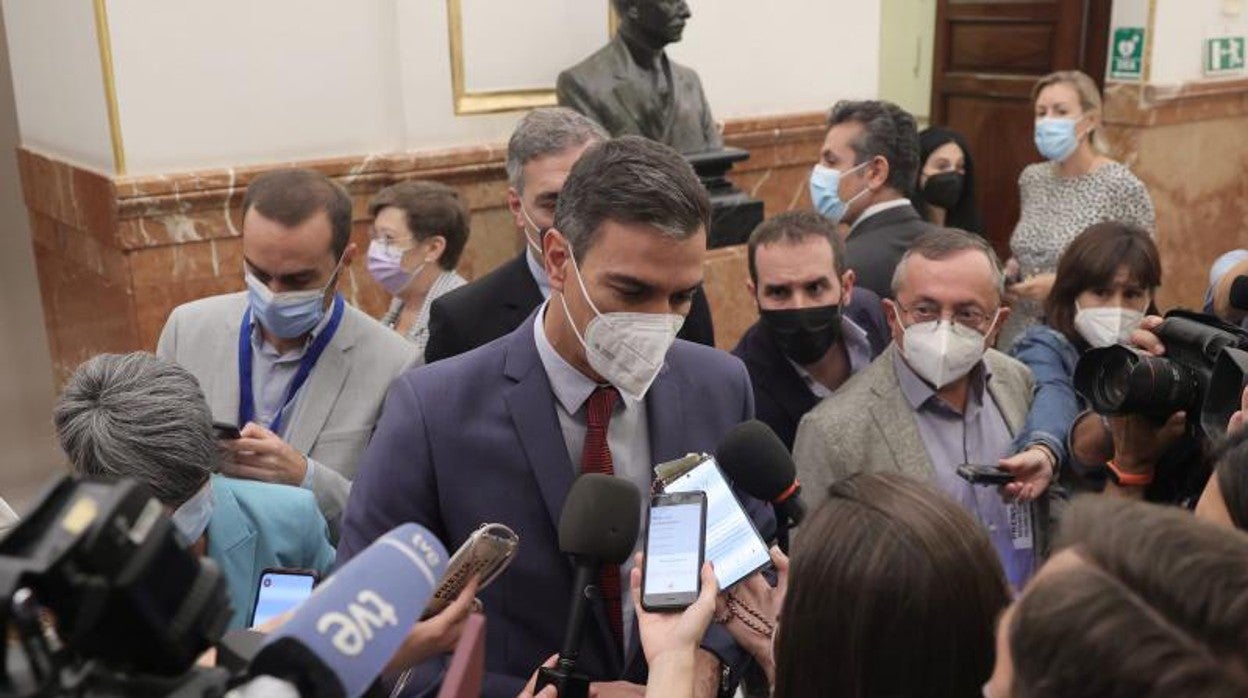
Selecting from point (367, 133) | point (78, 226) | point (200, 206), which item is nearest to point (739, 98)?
point (367, 133)

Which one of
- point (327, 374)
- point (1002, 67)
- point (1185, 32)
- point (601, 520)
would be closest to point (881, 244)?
point (327, 374)

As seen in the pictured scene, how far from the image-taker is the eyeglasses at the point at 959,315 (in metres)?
2.71

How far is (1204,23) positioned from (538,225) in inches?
240

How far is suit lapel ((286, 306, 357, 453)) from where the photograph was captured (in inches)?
104

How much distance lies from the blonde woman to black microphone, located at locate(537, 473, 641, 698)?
144 inches

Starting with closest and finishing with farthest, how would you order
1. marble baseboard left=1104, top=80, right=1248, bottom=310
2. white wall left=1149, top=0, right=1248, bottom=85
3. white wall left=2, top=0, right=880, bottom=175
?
1. white wall left=2, top=0, right=880, bottom=175
2. white wall left=1149, top=0, right=1248, bottom=85
3. marble baseboard left=1104, top=80, right=1248, bottom=310

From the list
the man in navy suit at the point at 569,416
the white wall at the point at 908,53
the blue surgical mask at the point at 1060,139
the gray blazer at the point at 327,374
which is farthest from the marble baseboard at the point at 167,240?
the white wall at the point at 908,53

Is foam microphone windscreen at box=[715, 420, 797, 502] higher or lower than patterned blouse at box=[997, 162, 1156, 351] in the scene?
higher

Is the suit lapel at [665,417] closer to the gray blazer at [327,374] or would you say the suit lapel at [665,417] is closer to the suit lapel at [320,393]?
the gray blazer at [327,374]

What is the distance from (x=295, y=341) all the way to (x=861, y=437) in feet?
4.32

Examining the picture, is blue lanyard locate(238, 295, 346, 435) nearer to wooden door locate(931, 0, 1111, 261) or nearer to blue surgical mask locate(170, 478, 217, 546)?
blue surgical mask locate(170, 478, 217, 546)

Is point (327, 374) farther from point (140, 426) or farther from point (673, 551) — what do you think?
point (673, 551)

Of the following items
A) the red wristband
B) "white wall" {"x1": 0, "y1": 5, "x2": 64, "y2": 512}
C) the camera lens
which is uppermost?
the camera lens

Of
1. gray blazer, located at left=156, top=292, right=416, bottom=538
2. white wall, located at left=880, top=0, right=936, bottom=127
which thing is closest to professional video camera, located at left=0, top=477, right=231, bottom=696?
gray blazer, located at left=156, top=292, right=416, bottom=538
